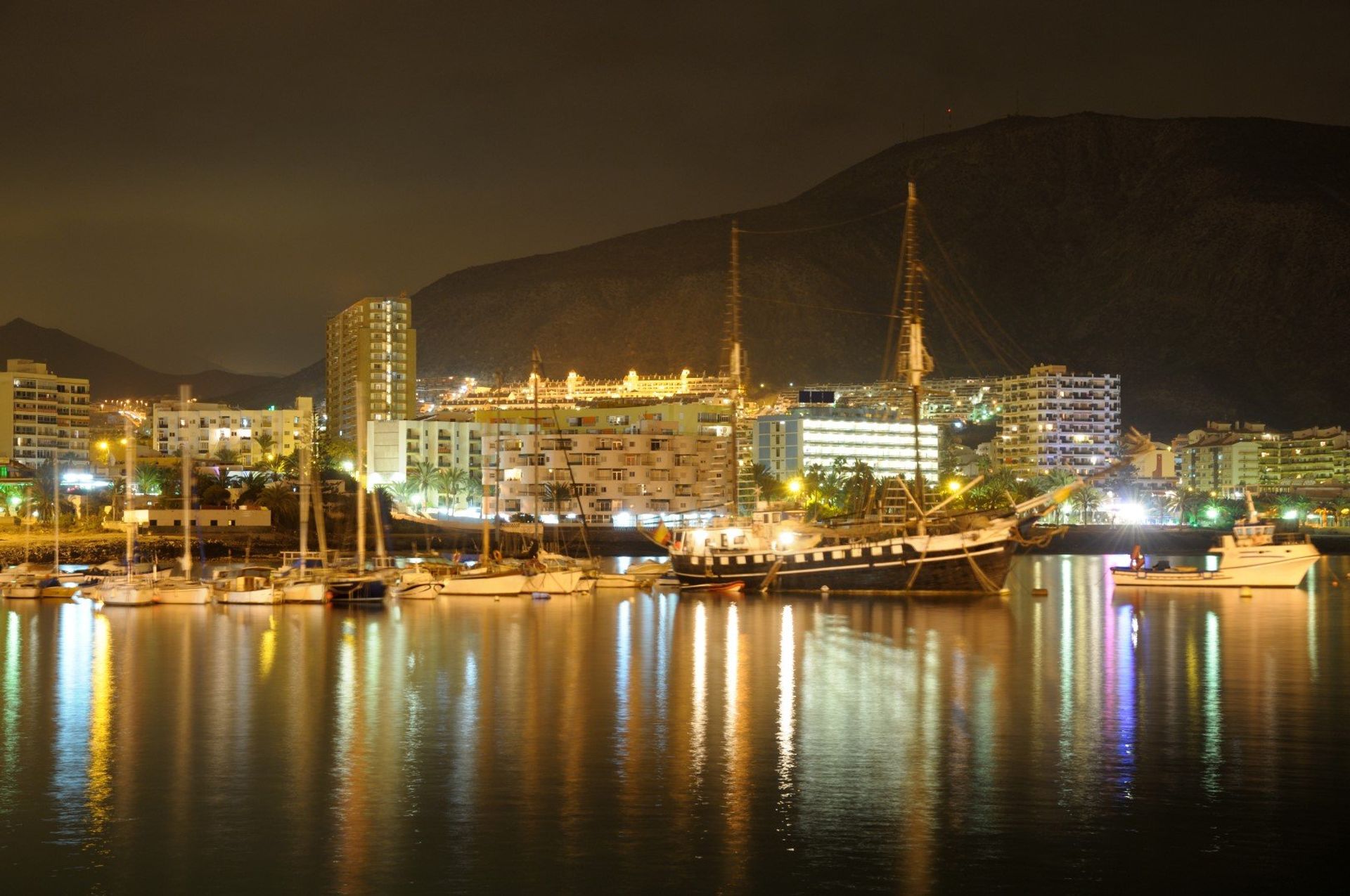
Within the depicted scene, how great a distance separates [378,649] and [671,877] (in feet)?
92.0

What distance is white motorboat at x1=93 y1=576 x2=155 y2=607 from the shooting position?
63.3 metres

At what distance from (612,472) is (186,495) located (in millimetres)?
68576

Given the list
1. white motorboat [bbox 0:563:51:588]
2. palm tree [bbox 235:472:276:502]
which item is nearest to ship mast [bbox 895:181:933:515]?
white motorboat [bbox 0:563:51:588]

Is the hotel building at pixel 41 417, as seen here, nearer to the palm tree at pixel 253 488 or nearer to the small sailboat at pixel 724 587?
the palm tree at pixel 253 488

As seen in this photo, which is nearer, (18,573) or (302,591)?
(302,591)

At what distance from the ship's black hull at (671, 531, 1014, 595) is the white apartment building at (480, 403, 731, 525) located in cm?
6646

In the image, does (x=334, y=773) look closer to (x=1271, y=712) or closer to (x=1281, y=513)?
(x=1271, y=712)

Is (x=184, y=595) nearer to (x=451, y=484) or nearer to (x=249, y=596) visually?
(x=249, y=596)

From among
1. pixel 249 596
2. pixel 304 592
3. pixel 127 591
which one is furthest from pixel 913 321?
pixel 127 591

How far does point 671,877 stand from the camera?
20562 millimetres

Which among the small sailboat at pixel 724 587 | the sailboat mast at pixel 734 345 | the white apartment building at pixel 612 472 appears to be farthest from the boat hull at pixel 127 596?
→ the white apartment building at pixel 612 472

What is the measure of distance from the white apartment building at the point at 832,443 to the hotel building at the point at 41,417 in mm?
78687

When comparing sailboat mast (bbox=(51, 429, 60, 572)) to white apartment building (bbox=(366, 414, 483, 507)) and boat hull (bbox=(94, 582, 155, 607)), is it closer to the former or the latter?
boat hull (bbox=(94, 582, 155, 607))

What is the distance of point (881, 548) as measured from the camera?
6631cm
